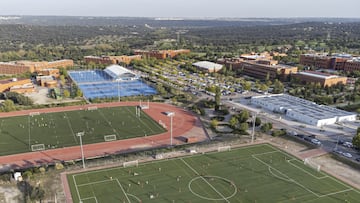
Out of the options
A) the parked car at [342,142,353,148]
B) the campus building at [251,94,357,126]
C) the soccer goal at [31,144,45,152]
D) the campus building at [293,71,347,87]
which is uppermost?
the campus building at [293,71,347,87]

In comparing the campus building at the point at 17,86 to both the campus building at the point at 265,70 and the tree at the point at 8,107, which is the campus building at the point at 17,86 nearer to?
the tree at the point at 8,107

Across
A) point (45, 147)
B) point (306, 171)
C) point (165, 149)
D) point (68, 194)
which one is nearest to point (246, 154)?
point (306, 171)

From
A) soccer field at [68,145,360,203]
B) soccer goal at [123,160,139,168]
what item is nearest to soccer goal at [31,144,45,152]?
soccer field at [68,145,360,203]

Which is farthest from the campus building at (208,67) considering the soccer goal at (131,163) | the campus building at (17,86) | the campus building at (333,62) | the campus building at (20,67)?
the soccer goal at (131,163)

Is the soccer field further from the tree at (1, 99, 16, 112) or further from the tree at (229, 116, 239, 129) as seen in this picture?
the tree at (1, 99, 16, 112)

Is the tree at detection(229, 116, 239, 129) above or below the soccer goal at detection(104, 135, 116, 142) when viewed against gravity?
above
